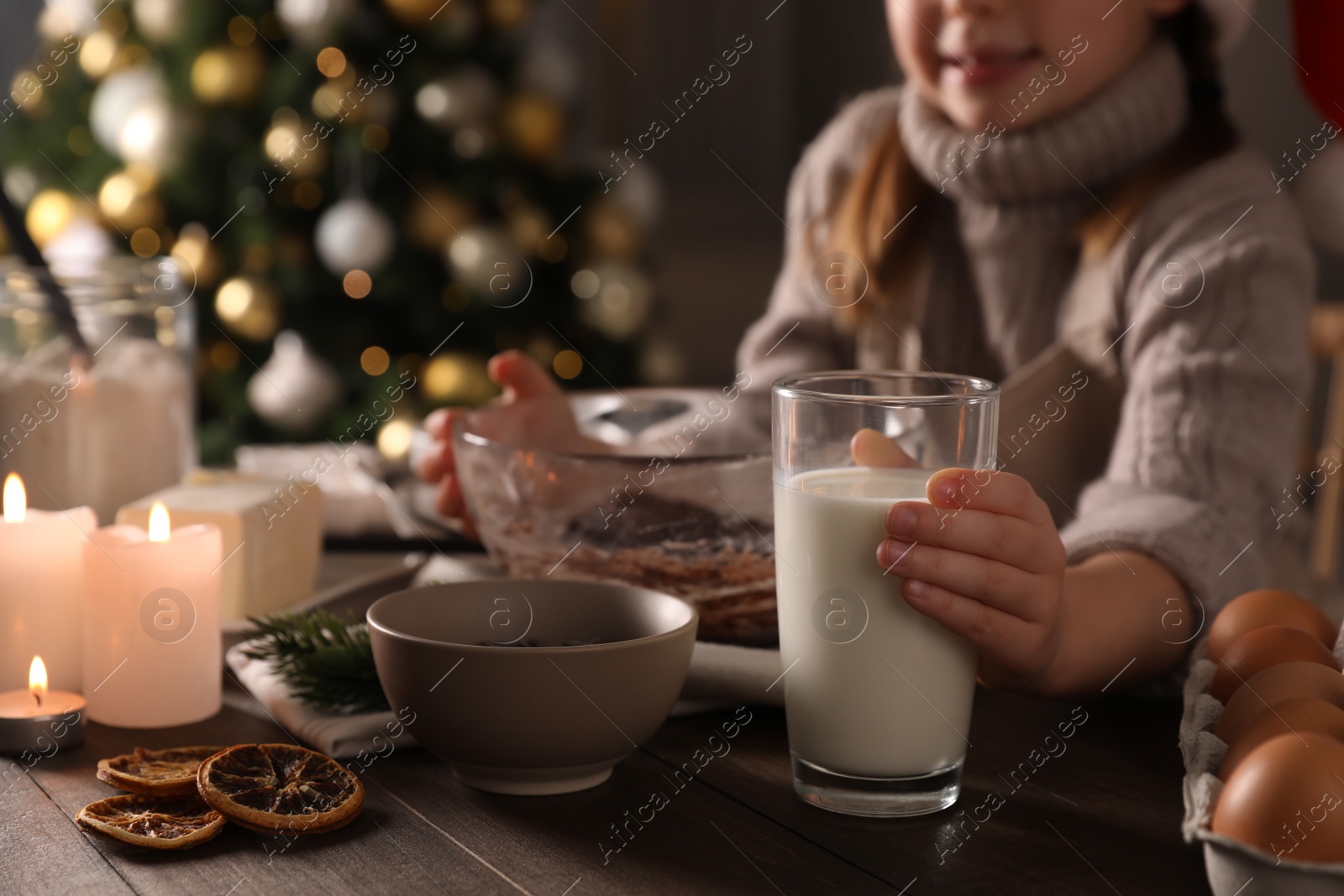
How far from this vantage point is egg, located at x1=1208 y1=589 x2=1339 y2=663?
615 millimetres

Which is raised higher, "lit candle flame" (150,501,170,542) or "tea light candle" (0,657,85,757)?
"lit candle flame" (150,501,170,542)

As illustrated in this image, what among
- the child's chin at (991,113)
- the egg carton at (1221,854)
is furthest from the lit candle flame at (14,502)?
the child's chin at (991,113)

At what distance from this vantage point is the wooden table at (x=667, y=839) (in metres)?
0.49

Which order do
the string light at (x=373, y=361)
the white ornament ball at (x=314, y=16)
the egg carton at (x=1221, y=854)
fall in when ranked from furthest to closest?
the string light at (x=373, y=361), the white ornament ball at (x=314, y=16), the egg carton at (x=1221, y=854)

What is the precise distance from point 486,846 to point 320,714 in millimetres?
167

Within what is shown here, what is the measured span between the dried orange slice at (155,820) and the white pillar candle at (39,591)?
0.59ft

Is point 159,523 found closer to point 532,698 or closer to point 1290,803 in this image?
point 532,698

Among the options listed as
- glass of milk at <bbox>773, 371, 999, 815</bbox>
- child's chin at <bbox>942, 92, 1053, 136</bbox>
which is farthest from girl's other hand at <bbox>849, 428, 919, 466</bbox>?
child's chin at <bbox>942, 92, 1053, 136</bbox>

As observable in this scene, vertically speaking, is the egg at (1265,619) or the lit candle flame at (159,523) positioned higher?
the lit candle flame at (159,523)

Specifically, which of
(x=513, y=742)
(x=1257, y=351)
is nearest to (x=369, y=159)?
(x=1257, y=351)

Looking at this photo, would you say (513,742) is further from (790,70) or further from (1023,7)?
(790,70)

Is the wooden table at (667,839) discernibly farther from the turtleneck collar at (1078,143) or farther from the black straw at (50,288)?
the turtleneck collar at (1078,143)

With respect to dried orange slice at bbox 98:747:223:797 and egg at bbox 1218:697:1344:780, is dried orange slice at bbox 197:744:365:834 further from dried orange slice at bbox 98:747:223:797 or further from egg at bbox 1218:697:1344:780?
egg at bbox 1218:697:1344:780

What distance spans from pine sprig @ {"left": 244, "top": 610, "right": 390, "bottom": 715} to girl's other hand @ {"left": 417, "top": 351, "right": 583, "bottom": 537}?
0.24 m
